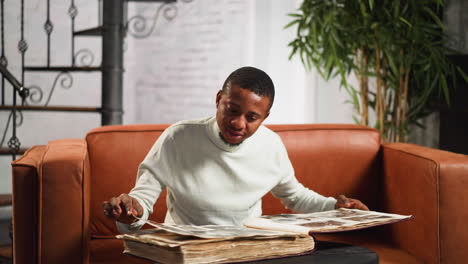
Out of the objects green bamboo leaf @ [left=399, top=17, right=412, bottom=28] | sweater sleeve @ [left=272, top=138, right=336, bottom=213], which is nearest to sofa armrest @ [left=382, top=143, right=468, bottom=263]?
sweater sleeve @ [left=272, top=138, right=336, bottom=213]

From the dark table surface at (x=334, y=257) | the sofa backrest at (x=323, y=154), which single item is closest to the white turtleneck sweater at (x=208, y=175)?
the dark table surface at (x=334, y=257)

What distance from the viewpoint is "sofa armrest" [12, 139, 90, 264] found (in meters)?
1.47

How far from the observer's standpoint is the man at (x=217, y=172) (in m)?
1.47

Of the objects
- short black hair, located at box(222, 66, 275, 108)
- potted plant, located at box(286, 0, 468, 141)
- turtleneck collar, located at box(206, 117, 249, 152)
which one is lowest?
turtleneck collar, located at box(206, 117, 249, 152)

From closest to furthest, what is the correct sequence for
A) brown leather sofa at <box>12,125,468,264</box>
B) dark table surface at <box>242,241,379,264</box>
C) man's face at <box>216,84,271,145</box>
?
dark table surface at <box>242,241,379,264</box> → man's face at <box>216,84,271,145</box> → brown leather sofa at <box>12,125,468,264</box>

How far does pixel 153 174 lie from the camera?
1.50 m

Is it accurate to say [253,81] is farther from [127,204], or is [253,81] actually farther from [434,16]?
[434,16]

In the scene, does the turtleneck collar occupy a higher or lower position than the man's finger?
higher

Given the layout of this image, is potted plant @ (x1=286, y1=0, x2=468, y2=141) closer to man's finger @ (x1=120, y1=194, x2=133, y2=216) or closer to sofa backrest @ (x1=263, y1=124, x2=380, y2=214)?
sofa backrest @ (x1=263, y1=124, x2=380, y2=214)

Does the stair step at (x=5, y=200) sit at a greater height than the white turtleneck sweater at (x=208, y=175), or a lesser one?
lesser

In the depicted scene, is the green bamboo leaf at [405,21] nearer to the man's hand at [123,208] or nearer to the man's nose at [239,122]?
the man's nose at [239,122]

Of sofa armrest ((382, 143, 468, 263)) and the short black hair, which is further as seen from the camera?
sofa armrest ((382, 143, 468, 263))

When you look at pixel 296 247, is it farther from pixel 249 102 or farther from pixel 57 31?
pixel 57 31

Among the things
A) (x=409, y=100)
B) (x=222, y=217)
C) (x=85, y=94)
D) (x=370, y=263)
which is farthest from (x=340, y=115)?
(x=370, y=263)
